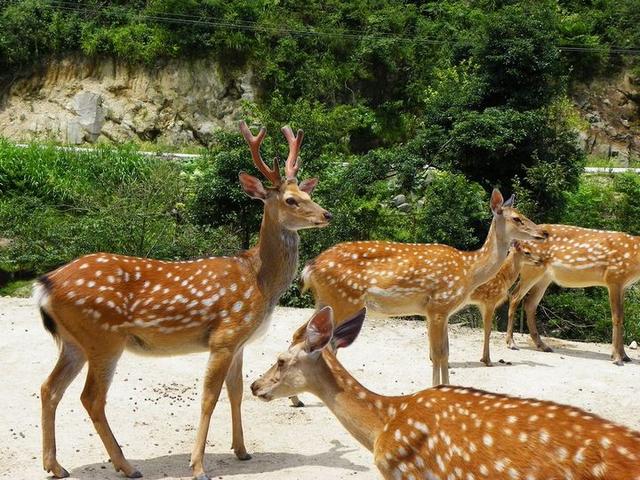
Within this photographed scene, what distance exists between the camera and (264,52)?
29.7m

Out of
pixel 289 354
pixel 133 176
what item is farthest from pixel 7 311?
pixel 133 176

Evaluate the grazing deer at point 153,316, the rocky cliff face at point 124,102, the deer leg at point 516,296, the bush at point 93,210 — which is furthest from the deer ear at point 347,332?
the rocky cliff face at point 124,102

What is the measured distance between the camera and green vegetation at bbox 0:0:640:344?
54.3ft

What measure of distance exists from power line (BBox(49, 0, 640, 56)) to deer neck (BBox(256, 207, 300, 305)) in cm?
2271

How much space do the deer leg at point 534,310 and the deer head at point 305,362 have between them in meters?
6.69

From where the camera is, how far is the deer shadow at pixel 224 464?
695 centimetres

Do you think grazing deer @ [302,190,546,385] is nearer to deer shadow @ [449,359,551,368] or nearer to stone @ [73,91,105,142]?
deer shadow @ [449,359,551,368]

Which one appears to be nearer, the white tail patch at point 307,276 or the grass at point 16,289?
the white tail patch at point 307,276

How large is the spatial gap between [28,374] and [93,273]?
3181 mm

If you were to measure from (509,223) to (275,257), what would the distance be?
366 centimetres

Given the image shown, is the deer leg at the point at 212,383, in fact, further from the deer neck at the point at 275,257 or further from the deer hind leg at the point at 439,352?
the deer hind leg at the point at 439,352

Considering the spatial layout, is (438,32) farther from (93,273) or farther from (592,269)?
(93,273)

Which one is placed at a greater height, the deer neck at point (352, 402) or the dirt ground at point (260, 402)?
the deer neck at point (352, 402)

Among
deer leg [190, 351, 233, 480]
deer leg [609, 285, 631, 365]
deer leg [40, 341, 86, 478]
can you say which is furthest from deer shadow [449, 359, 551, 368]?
deer leg [40, 341, 86, 478]
